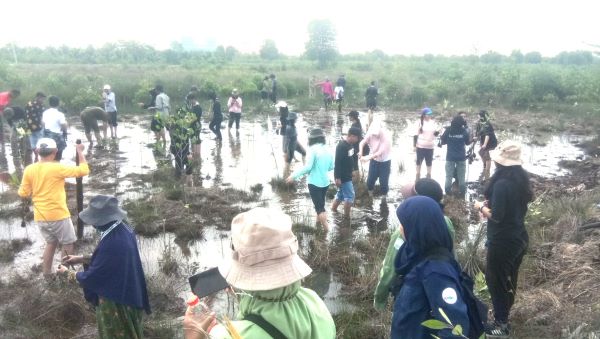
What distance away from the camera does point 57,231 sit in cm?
519

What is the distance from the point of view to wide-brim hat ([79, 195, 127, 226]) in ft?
10.6

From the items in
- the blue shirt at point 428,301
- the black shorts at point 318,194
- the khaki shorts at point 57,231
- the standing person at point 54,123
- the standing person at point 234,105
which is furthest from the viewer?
the standing person at point 234,105

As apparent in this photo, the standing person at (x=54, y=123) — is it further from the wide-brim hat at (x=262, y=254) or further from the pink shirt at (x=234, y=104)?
the wide-brim hat at (x=262, y=254)

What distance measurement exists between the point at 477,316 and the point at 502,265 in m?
1.54

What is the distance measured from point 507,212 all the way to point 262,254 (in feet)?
9.09

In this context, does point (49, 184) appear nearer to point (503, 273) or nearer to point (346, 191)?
point (346, 191)

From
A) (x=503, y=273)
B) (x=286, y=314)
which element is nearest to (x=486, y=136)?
(x=503, y=273)

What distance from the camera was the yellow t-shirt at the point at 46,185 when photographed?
4.93 metres

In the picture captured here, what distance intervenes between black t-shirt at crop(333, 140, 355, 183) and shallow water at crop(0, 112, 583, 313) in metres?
0.78

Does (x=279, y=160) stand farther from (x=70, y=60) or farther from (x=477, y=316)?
(x=70, y=60)

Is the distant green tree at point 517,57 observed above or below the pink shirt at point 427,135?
above

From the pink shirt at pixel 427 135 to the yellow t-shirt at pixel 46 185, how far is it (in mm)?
5732

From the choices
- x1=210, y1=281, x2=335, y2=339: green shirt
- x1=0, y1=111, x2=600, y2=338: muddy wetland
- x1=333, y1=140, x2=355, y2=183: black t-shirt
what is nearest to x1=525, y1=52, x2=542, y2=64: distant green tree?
x1=0, y1=111, x2=600, y2=338: muddy wetland

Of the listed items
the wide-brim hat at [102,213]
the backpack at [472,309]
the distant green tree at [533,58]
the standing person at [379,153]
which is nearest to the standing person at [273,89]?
the standing person at [379,153]
